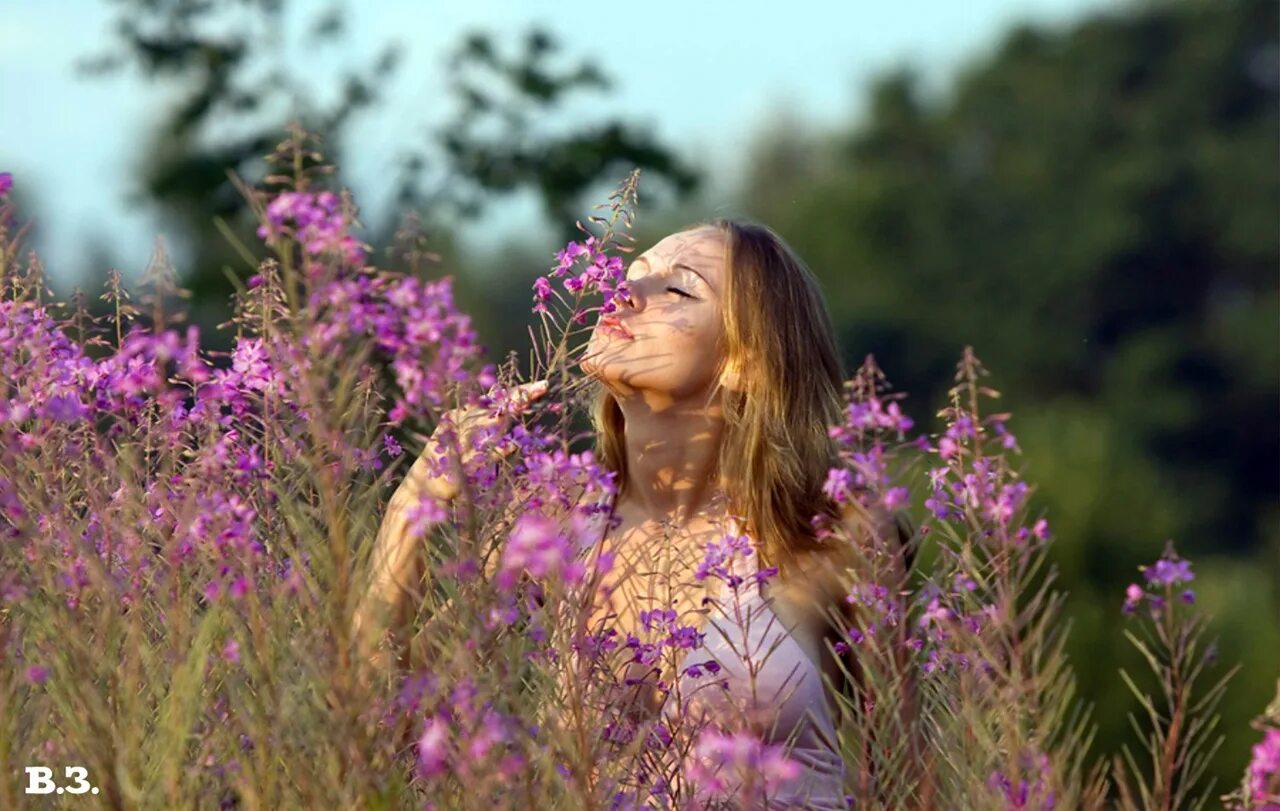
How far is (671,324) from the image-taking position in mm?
3615

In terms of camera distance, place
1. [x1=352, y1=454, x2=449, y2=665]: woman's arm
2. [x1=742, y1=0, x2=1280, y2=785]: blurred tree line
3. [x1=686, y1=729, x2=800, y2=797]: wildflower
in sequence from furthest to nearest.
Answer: [x1=742, y1=0, x2=1280, y2=785]: blurred tree line
[x1=352, y1=454, x2=449, y2=665]: woman's arm
[x1=686, y1=729, x2=800, y2=797]: wildflower

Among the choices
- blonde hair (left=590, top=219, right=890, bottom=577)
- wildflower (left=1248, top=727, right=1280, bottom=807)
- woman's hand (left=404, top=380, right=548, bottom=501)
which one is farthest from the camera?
blonde hair (left=590, top=219, right=890, bottom=577)

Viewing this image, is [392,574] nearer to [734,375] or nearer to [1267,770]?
[1267,770]

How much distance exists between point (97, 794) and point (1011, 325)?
31.0m

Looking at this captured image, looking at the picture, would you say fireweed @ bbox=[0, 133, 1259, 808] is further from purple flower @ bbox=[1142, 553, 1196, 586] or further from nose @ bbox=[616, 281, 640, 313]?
nose @ bbox=[616, 281, 640, 313]

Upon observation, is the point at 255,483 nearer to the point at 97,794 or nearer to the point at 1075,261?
the point at 97,794

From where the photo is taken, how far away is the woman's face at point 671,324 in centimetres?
349

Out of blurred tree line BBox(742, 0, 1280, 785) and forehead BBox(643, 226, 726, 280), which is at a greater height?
blurred tree line BBox(742, 0, 1280, 785)

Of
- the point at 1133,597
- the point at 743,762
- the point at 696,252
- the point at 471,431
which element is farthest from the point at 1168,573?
the point at 696,252

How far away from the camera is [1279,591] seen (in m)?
25.0

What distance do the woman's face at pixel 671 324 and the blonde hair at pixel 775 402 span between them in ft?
0.11

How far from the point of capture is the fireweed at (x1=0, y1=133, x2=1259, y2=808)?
7.02 feet

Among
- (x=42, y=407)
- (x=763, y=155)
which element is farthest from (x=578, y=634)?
(x=763, y=155)

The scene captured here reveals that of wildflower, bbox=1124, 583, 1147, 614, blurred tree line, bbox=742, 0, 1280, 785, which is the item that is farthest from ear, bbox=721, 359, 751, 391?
blurred tree line, bbox=742, 0, 1280, 785
